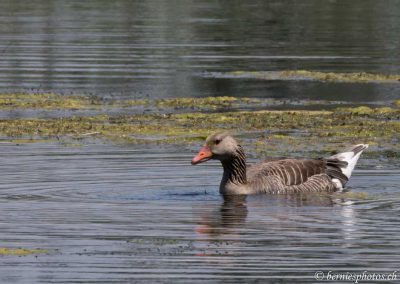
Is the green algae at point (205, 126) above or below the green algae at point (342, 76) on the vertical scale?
above

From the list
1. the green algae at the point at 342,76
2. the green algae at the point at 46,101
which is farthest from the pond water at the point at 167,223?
the green algae at the point at 342,76

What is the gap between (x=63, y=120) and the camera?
85.5 feet

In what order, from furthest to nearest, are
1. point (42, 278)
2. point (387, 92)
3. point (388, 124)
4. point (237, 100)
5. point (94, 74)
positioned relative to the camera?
1. point (94, 74)
2. point (387, 92)
3. point (237, 100)
4. point (388, 124)
5. point (42, 278)

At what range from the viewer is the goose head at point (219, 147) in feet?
63.7

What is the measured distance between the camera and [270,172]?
764 inches

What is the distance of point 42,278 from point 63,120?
42.6 ft

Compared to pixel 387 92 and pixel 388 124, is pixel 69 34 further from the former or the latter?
pixel 388 124

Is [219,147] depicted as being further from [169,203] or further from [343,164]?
[343,164]

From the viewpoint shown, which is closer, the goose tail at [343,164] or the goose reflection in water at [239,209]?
the goose reflection in water at [239,209]

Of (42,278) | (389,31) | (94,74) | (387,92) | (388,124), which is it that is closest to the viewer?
(42,278)

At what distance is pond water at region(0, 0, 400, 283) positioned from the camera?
45.4 feet

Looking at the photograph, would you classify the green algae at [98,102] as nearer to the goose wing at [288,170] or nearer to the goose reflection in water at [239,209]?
the goose wing at [288,170]

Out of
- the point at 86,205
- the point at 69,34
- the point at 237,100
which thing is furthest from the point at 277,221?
the point at 69,34

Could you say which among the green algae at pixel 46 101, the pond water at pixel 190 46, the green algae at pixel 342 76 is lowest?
the pond water at pixel 190 46
